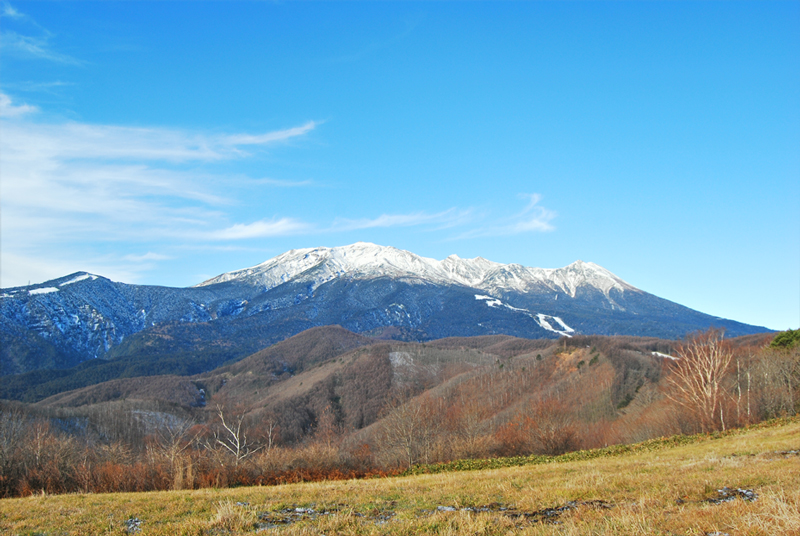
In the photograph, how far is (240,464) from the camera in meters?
40.3

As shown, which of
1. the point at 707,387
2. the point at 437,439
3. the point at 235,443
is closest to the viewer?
the point at 707,387

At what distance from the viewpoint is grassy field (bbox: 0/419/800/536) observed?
9945 millimetres

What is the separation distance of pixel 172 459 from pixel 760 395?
228ft

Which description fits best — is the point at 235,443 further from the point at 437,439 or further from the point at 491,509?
the point at 491,509

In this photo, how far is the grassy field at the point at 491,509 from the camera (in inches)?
392

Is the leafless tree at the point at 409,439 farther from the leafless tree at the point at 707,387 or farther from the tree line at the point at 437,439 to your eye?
the leafless tree at the point at 707,387

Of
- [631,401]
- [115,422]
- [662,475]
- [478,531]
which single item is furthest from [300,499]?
[115,422]

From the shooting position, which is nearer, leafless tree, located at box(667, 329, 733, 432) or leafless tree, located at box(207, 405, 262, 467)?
leafless tree, located at box(207, 405, 262, 467)

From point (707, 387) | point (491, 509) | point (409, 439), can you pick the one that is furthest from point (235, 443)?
point (707, 387)

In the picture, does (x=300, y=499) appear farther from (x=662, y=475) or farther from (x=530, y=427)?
(x=530, y=427)

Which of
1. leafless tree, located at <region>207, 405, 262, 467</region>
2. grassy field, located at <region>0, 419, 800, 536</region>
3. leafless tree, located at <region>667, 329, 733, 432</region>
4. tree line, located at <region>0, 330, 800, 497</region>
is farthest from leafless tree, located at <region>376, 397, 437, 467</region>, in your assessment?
grassy field, located at <region>0, 419, 800, 536</region>

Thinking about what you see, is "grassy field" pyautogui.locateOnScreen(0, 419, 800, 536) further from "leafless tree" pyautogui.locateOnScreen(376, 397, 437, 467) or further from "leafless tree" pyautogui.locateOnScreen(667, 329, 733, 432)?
"leafless tree" pyautogui.locateOnScreen(667, 329, 733, 432)

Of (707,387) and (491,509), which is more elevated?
(491,509)

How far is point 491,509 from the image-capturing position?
1338cm
